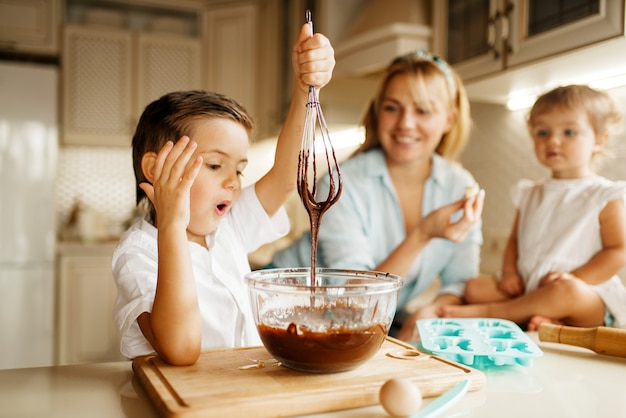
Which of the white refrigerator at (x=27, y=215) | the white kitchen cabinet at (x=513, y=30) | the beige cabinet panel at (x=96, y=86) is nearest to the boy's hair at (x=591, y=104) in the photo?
the white kitchen cabinet at (x=513, y=30)

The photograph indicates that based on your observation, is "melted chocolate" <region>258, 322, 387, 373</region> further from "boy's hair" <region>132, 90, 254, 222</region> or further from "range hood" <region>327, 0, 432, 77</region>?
"range hood" <region>327, 0, 432, 77</region>

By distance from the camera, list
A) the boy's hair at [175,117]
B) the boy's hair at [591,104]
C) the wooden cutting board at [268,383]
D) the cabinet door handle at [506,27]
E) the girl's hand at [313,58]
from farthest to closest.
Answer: the cabinet door handle at [506,27] < the boy's hair at [591,104] < the boy's hair at [175,117] < the girl's hand at [313,58] < the wooden cutting board at [268,383]

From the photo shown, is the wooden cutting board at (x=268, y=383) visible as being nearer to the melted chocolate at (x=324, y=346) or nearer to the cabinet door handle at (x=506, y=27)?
the melted chocolate at (x=324, y=346)

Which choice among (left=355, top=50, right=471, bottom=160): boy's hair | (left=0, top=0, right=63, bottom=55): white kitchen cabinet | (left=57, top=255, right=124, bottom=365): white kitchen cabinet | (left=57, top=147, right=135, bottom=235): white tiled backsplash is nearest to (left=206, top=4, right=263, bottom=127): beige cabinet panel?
(left=57, top=147, right=135, bottom=235): white tiled backsplash

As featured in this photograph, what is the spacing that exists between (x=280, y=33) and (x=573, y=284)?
101 inches

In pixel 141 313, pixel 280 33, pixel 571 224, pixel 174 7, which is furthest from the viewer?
pixel 174 7

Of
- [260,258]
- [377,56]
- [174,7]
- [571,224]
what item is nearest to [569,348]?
[571,224]

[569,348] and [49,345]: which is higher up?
[569,348]

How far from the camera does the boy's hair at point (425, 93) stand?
1.46 metres

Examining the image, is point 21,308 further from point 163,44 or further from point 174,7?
point 174,7

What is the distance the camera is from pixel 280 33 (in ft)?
10.9

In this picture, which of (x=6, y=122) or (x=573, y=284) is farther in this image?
(x=6, y=122)

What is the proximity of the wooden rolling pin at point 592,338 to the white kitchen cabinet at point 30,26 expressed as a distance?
3216mm

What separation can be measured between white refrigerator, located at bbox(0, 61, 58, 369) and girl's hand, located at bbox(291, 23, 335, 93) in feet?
8.47
